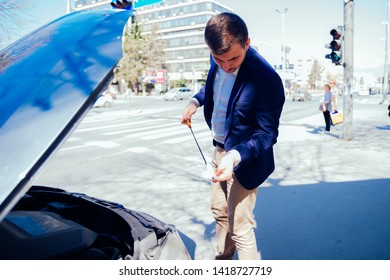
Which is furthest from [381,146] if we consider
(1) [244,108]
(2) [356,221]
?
(1) [244,108]

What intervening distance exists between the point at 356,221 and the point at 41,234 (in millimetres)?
3291

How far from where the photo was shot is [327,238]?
3.03 m

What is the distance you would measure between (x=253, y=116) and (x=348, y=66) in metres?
7.55

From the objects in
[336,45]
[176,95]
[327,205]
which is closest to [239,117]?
[327,205]

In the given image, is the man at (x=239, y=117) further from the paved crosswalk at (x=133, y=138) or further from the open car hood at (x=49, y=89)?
the paved crosswalk at (x=133, y=138)

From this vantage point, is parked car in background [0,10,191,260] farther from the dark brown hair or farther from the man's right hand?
the man's right hand

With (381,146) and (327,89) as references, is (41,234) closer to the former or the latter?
(381,146)

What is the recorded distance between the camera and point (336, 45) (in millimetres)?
7812

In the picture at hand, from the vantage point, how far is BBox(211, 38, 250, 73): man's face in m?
1.67

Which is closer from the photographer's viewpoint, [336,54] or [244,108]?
[244,108]

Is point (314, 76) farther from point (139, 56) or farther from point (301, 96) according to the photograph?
point (301, 96)

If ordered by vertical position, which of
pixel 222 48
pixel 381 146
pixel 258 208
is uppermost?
pixel 222 48

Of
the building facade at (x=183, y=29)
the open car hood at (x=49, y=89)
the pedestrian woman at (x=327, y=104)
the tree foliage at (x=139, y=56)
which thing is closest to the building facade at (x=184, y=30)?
the building facade at (x=183, y=29)

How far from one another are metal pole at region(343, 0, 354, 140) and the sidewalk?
1154mm
